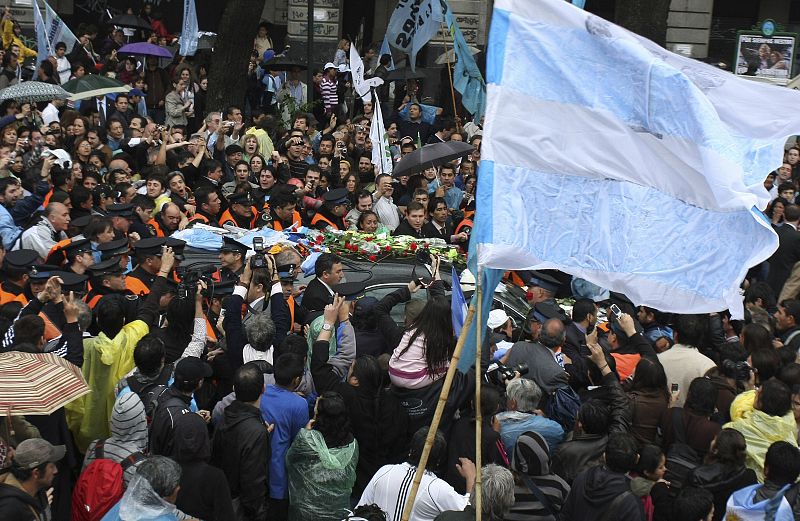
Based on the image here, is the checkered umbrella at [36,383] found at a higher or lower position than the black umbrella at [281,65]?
lower

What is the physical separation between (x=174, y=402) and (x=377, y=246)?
4446 mm

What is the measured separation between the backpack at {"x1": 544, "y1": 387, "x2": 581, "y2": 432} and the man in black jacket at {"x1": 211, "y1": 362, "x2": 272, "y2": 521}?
1877 mm

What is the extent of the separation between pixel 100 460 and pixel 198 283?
202 centimetres

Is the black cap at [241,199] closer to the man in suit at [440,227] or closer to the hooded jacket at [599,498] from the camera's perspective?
the man in suit at [440,227]

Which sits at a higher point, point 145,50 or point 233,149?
point 145,50

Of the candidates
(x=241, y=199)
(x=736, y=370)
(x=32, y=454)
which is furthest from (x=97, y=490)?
(x=241, y=199)

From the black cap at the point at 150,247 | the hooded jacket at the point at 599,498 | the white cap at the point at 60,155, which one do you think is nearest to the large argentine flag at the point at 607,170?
the hooded jacket at the point at 599,498

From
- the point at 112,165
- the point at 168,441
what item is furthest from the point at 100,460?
the point at 112,165

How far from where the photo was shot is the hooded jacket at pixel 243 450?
6.68m

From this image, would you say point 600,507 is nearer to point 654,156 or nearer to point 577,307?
point 654,156

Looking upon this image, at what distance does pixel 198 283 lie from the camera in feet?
26.4

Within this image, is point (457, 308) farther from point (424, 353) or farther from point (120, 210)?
point (120, 210)

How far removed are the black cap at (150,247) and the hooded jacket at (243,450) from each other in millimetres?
2812

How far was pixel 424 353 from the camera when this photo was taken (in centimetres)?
707
